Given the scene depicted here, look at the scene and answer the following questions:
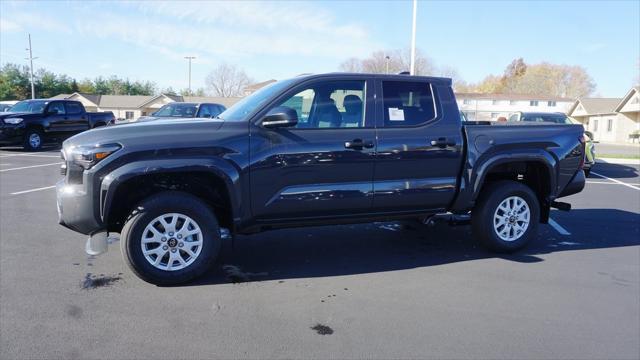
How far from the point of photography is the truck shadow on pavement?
4.59 meters

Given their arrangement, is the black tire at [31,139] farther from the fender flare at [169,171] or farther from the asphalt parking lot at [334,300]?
the fender flare at [169,171]

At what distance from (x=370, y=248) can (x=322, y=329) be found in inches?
83.8

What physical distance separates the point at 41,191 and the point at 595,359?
9.16 m

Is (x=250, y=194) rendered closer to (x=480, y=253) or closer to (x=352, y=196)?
(x=352, y=196)

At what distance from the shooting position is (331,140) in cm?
438

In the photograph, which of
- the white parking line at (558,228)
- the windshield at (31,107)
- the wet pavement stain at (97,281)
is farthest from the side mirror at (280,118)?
the windshield at (31,107)

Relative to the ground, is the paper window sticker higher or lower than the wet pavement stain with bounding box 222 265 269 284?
higher

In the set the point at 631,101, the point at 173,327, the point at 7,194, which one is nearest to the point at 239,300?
the point at 173,327

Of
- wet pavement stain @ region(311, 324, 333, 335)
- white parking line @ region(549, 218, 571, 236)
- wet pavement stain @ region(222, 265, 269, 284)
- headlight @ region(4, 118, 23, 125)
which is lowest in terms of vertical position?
wet pavement stain @ region(311, 324, 333, 335)

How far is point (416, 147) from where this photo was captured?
15.4 feet

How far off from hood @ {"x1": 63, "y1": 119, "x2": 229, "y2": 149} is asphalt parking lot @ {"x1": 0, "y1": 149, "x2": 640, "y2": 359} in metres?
1.30

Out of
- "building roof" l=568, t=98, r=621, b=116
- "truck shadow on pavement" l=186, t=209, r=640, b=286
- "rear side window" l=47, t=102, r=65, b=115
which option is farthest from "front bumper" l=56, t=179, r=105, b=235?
"building roof" l=568, t=98, r=621, b=116

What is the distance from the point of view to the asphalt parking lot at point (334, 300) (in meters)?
3.11

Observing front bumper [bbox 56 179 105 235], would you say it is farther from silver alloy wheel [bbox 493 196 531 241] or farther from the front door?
silver alloy wheel [bbox 493 196 531 241]
